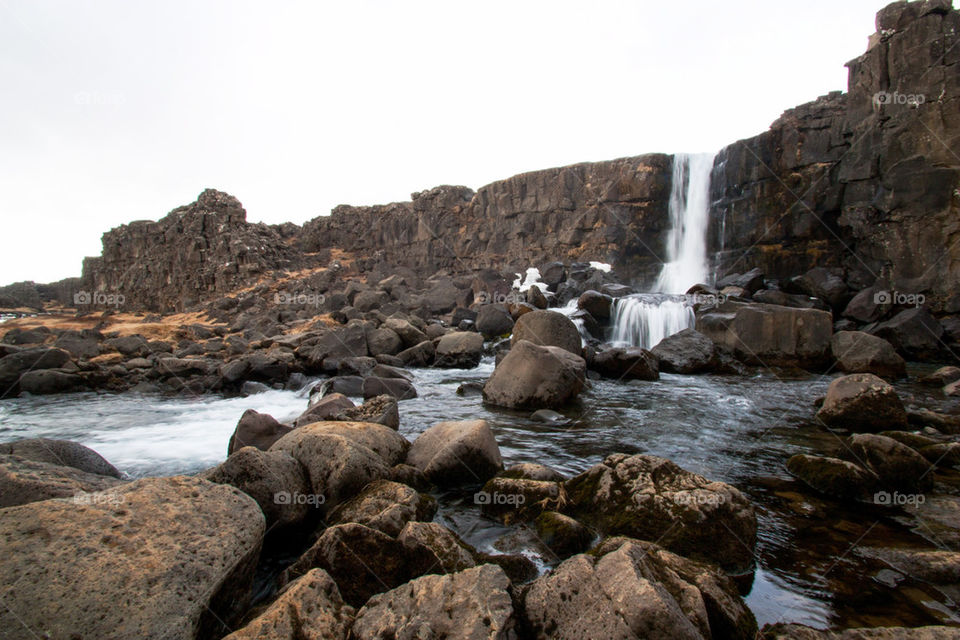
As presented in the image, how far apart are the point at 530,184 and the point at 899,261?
94.3 feet

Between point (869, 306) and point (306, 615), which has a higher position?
point (869, 306)

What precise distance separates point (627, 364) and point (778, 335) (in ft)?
15.2

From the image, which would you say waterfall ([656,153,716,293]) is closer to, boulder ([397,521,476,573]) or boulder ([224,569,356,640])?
boulder ([397,521,476,573])

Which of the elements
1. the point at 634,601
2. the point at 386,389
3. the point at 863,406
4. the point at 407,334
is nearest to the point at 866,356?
the point at 863,406

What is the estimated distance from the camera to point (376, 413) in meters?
7.46

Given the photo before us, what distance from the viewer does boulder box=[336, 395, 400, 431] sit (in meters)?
7.33

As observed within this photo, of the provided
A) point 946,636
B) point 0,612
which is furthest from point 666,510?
point 0,612

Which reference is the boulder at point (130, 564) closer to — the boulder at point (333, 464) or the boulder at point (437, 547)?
the boulder at point (437, 547)

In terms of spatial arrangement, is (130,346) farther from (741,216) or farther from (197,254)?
(741,216)

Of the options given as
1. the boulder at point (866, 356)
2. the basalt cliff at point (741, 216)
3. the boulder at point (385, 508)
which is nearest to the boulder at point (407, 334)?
the boulder at point (385, 508)

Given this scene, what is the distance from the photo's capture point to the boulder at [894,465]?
5535 millimetres

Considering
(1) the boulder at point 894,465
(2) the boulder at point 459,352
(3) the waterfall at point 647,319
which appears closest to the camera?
(1) the boulder at point 894,465

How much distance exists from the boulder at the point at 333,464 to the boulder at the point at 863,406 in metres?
7.62

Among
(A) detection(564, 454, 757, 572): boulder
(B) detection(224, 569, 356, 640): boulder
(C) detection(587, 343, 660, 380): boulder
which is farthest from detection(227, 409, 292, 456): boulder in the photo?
(C) detection(587, 343, 660, 380): boulder
